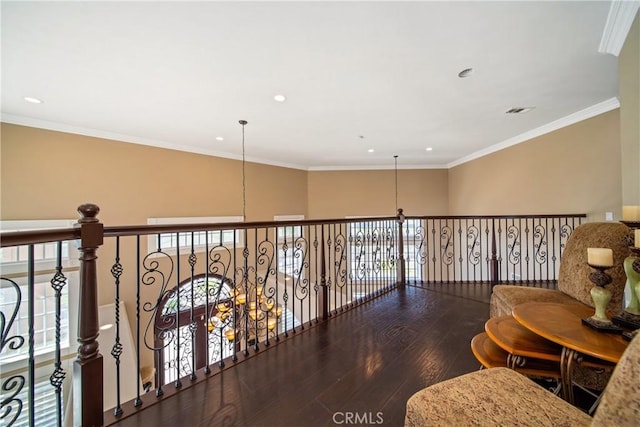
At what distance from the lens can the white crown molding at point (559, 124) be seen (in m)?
3.30

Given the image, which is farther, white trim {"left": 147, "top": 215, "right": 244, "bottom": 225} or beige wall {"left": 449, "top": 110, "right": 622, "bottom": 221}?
white trim {"left": 147, "top": 215, "right": 244, "bottom": 225}

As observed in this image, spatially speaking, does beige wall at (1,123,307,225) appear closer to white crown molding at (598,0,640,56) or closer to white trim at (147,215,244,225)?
white trim at (147,215,244,225)

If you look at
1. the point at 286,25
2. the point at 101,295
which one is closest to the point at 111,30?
the point at 286,25

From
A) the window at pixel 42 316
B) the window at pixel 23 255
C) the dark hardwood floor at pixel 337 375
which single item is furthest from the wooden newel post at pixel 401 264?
the window at pixel 42 316

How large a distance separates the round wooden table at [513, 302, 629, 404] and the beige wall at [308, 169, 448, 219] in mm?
5784

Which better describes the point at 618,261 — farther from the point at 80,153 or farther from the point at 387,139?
the point at 80,153

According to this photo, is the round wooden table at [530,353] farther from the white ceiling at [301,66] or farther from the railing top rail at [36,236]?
the railing top rail at [36,236]

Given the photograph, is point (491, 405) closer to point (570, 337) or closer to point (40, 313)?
point (570, 337)

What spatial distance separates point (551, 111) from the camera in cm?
361

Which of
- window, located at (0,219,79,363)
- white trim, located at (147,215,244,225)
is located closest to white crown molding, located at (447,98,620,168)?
white trim, located at (147,215,244,225)

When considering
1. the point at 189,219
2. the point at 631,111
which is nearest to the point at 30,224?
the point at 189,219

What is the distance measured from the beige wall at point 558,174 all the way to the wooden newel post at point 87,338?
5.47 meters

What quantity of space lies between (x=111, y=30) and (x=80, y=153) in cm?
309

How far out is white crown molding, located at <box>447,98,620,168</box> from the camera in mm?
3300
